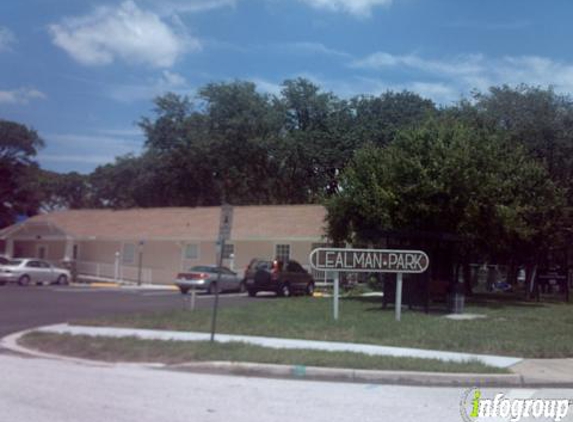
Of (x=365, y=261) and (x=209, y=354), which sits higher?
(x=365, y=261)

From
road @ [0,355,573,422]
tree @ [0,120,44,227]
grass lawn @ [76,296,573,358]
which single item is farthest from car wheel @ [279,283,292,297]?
tree @ [0,120,44,227]

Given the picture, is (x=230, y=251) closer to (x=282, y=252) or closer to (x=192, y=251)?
(x=192, y=251)

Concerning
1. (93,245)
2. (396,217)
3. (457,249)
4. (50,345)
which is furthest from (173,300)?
(93,245)

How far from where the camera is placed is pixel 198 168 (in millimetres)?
59094

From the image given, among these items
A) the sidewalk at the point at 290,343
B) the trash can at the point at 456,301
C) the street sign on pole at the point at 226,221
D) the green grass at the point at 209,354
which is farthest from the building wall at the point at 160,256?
the green grass at the point at 209,354

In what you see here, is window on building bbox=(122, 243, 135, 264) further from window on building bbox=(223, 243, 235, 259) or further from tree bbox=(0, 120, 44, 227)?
tree bbox=(0, 120, 44, 227)

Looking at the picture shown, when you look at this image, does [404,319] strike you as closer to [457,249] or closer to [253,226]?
[457,249]

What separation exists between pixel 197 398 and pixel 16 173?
62493mm

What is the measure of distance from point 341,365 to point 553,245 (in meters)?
25.4

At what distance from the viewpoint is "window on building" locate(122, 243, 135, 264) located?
4416 cm

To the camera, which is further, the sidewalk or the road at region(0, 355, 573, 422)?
the sidewalk

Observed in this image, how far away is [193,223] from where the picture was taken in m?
43.7

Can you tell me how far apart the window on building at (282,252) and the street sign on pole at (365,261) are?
63.8ft

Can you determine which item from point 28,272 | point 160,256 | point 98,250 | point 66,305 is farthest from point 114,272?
point 66,305
